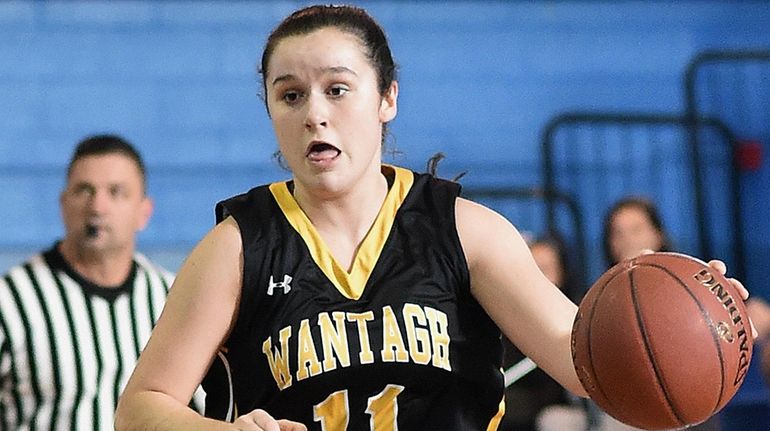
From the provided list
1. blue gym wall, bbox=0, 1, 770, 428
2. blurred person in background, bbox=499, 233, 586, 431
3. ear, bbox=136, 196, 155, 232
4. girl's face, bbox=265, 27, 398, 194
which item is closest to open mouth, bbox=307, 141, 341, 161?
girl's face, bbox=265, 27, 398, 194

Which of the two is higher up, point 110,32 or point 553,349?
point 110,32

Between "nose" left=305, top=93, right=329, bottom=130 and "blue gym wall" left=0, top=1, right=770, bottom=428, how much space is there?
12.5ft

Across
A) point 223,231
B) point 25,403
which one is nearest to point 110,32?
point 25,403

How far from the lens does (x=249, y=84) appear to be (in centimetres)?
686

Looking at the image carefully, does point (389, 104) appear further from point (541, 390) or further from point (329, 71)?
point (541, 390)

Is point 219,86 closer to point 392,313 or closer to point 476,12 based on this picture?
point 476,12

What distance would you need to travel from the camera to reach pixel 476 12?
7.17 meters

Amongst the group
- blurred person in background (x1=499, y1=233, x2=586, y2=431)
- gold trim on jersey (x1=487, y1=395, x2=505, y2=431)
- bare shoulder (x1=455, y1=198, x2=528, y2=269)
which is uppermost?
bare shoulder (x1=455, y1=198, x2=528, y2=269)

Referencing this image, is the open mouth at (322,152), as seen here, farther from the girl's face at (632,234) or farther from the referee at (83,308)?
the girl's face at (632,234)

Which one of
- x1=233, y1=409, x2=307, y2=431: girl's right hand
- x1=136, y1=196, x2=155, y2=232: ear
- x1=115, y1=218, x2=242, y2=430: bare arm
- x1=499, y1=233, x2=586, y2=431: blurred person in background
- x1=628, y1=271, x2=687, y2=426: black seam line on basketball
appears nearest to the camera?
x1=233, y1=409, x2=307, y2=431: girl's right hand

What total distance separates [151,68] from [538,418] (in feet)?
7.74

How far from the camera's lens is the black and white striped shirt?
4844mm

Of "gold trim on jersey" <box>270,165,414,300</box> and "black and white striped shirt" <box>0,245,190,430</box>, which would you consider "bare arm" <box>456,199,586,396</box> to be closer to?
"gold trim on jersey" <box>270,165,414,300</box>

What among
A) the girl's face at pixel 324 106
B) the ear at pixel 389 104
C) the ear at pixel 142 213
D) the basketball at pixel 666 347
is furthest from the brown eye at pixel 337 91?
the ear at pixel 142 213
